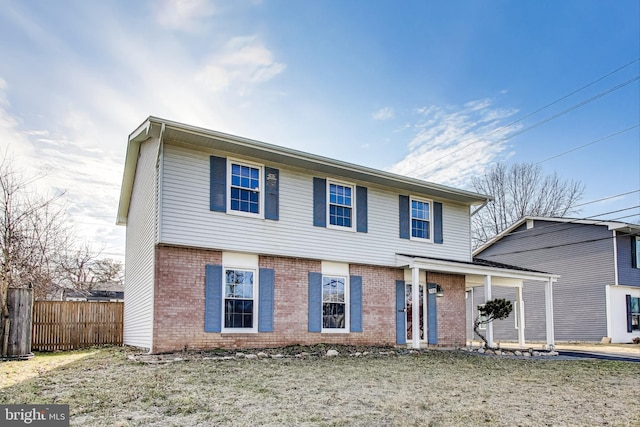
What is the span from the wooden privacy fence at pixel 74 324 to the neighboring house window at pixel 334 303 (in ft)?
21.5

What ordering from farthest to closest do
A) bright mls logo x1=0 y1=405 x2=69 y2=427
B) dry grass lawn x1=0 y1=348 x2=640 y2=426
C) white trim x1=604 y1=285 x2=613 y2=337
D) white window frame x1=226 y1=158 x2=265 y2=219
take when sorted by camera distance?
1. white trim x1=604 y1=285 x2=613 y2=337
2. white window frame x1=226 y1=158 x2=265 y2=219
3. dry grass lawn x1=0 y1=348 x2=640 y2=426
4. bright mls logo x1=0 y1=405 x2=69 y2=427

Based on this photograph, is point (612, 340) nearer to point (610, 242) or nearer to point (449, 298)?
point (610, 242)

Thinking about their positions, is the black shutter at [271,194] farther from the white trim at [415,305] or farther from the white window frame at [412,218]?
the white window frame at [412,218]

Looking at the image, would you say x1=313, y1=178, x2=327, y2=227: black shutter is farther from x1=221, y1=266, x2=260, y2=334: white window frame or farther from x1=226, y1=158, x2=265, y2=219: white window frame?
x1=221, y1=266, x2=260, y2=334: white window frame

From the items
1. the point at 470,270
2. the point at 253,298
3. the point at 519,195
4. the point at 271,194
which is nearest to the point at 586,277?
the point at 470,270

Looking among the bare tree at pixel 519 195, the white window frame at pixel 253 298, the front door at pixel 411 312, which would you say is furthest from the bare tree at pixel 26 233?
the bare tree at pixel 519 195

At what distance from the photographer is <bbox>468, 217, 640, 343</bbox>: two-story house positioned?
853 inches

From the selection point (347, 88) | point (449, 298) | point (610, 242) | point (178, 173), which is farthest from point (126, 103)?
point (610, 242)

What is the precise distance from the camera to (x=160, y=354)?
1066 centimetres

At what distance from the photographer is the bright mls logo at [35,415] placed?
5.17 m

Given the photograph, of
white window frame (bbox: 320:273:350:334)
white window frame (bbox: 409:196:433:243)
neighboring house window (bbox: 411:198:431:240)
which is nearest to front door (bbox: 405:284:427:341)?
white window frame (bbox: 409:196:433:243)

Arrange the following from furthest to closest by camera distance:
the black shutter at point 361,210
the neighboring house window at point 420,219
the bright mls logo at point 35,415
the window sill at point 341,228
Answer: the neighboring house window at point 420,219
the black shutter at point 361,210
the window sill at point 341,228
the bright mls logo at point 35,415

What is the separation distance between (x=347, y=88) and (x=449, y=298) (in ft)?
24.6

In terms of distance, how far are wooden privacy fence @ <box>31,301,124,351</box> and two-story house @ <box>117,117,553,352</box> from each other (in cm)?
60
